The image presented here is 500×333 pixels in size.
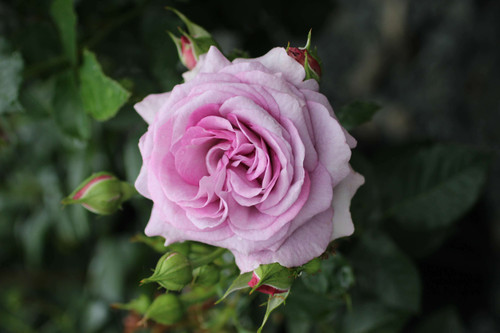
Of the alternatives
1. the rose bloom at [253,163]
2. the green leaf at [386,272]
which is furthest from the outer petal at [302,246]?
the green leaf at [386,272]

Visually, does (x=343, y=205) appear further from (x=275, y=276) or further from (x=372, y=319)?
(x=372, y=319)

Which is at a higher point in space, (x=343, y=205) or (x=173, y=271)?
(x=343, y=205)

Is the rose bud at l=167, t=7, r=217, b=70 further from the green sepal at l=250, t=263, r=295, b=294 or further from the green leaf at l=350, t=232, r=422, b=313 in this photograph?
the green leaf at l=350, t=232, r=422, b=313

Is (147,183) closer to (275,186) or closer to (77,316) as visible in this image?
(275,186)

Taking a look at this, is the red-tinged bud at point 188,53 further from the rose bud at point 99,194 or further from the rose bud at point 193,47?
the rose bud at point 99,194

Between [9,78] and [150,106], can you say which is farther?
[9,78]

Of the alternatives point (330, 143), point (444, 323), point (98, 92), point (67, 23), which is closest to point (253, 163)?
point (330, 143)
